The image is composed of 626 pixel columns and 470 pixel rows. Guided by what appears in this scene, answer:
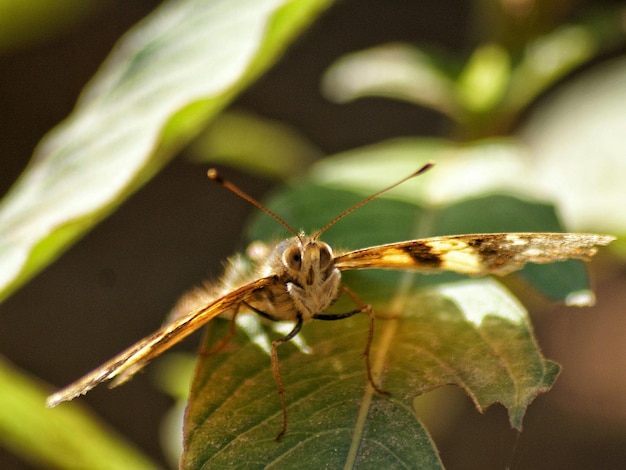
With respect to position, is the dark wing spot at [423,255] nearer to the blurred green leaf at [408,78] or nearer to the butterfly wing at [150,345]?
the butterfly wing at [150,345]

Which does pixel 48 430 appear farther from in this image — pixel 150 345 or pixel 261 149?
pixel 261 149

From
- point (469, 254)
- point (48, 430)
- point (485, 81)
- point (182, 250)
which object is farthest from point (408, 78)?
point (182, 250)

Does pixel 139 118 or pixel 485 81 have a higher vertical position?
pixel 139 118

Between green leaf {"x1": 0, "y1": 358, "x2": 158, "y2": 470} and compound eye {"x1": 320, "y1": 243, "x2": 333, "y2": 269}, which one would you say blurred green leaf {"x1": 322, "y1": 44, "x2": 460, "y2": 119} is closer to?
compound eye {"x1": 320, "y1": 243, "x2": 333, "y2": 269}

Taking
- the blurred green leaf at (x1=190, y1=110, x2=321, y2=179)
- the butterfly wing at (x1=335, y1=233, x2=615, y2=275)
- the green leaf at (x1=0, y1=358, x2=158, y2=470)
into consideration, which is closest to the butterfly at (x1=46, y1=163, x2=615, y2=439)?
the butterfly wing at (x1=335, y1=233, x2=615, y2=275)

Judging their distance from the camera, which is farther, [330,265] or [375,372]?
[330,265]

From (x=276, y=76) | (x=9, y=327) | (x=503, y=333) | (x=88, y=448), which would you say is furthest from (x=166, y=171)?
(x=503, y=333)

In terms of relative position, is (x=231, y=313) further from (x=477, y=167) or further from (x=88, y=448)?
(x=477, y=167)
